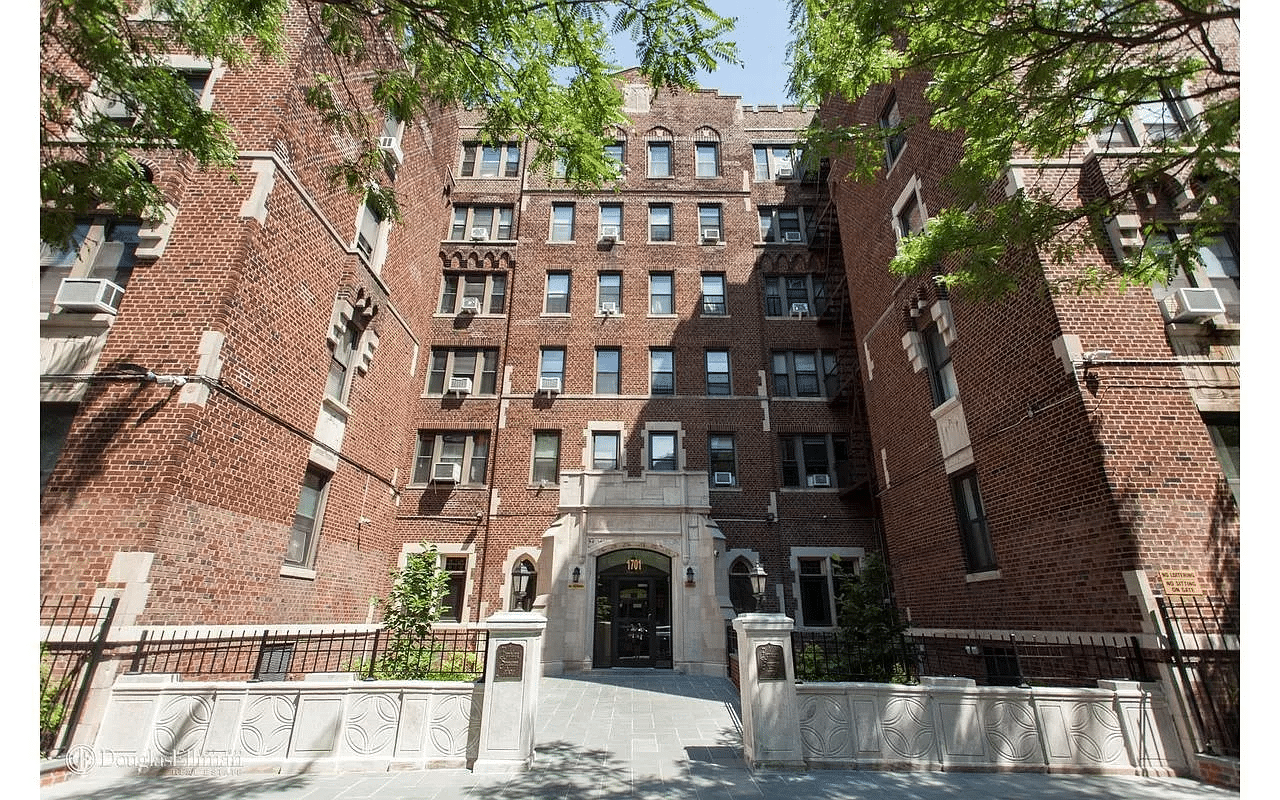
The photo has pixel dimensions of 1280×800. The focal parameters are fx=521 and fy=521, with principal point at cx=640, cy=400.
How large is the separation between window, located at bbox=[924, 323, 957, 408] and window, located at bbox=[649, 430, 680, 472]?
306 inches

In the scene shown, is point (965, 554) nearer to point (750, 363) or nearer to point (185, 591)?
point (750, 363)

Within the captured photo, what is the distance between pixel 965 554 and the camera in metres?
10.9

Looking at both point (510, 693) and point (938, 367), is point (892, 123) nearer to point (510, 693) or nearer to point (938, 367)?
point (938, 367)

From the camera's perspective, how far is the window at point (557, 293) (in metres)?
19.0

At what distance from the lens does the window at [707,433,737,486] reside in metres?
16.9

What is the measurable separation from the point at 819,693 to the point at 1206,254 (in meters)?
9.96

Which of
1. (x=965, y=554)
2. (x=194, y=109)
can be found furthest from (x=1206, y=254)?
(x=194, y=109)

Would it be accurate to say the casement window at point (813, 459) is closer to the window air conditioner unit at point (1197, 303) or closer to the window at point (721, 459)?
the window at point (721, 459)

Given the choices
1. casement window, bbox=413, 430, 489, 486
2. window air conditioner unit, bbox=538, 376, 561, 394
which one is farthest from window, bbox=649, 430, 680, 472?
casement window, bbox=413, 430, 489, 486

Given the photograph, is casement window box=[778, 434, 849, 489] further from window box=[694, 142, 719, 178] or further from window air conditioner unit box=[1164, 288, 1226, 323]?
window box=[694, 142, 719, 178]

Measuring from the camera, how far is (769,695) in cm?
659

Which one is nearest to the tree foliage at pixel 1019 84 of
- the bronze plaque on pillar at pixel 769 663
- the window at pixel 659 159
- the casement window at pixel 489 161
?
the bronze plaque on pillar at pixel 769 663

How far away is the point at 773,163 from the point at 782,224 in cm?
302

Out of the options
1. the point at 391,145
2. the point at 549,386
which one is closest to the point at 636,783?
the point at 549,386
